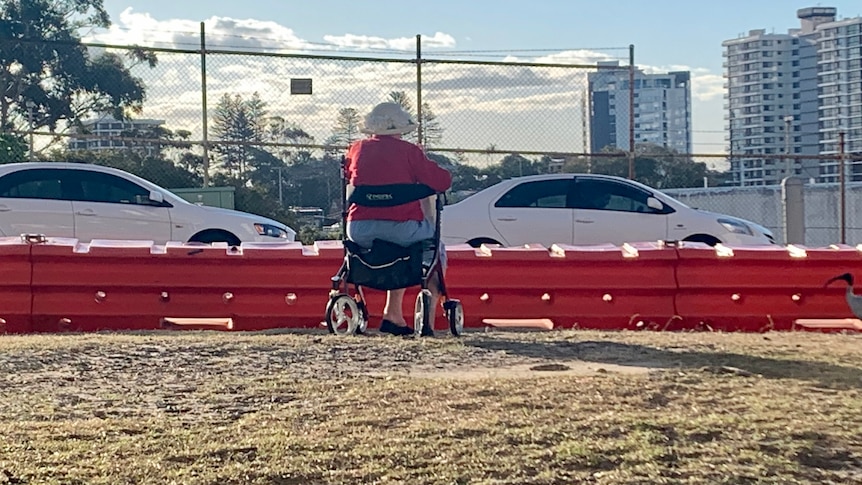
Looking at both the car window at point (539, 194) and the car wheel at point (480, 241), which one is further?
the car window at point (539, 194)

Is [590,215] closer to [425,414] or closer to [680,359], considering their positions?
[680,359]

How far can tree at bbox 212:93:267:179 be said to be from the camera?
16.2m

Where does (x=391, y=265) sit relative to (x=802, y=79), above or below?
below

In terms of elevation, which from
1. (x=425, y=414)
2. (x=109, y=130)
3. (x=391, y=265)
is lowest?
(x=425, y=414)


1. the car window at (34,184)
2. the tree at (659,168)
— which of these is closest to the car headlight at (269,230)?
the car window at (34,184)

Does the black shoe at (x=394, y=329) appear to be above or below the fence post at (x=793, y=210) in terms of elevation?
below

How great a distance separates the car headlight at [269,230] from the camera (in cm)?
1403

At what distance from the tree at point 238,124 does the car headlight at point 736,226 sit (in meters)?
6.53

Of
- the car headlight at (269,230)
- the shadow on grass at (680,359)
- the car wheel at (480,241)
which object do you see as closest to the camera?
the shadow on grass at (680,359)

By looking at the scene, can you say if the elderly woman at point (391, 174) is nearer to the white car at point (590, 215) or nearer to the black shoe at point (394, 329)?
the black shoe at point (394, 329)

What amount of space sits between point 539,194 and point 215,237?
4205mm

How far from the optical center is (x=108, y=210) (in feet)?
46.1

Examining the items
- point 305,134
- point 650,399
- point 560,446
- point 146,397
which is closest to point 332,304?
point 146,397

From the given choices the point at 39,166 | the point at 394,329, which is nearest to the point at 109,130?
the point at 39,166
